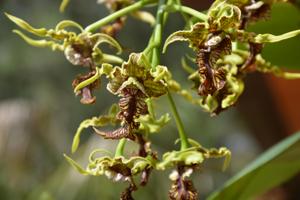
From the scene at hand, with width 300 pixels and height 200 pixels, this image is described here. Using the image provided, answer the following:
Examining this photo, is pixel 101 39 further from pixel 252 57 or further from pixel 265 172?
pixel 265 172

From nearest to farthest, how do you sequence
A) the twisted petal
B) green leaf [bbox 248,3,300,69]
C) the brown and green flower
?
the brown and green flower
the twisted petal
green leaf [bbox 248,3,300,69]

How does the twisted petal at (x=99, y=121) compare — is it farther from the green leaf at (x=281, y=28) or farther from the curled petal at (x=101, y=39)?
the green leaf at (x=281, y=28)

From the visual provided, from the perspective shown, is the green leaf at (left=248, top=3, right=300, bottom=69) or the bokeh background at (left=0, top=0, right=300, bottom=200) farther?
the bokeh background at (left=0, top=0, right=300, bottom=200)

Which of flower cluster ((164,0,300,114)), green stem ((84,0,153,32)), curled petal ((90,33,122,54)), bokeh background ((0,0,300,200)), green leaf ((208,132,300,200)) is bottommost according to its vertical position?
bokeh background ((0,0,300,200))

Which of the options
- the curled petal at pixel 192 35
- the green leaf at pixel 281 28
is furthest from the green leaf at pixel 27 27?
the green leaf at pixel 281 28

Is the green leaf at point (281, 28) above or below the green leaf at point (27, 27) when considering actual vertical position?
below

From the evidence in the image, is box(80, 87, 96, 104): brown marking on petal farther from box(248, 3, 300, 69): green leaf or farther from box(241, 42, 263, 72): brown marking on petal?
box(248, 3, 300, 69): green leaf

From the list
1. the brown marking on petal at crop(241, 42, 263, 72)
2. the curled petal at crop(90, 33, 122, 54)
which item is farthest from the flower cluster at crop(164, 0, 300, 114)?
the curled petal at crop(90, 33, 122, 54)

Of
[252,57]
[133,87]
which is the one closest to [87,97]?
[133,87]
